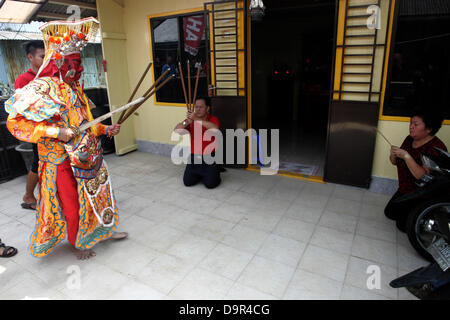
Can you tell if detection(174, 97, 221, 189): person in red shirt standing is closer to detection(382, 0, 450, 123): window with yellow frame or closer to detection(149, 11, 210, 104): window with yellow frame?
detection(149, 11, 210, 104): window with yellow frame

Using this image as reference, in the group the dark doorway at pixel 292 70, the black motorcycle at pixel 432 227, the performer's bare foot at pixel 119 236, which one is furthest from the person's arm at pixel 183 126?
the dark doorway at pixel 292 70

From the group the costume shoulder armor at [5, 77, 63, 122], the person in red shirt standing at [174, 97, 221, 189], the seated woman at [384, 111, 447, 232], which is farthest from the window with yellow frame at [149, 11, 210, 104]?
the seated woman at [384, 111, 447, 232]

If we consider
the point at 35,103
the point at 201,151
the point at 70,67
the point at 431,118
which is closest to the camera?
the point at 35,103

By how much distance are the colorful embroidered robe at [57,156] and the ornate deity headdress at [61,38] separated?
15 centimetres

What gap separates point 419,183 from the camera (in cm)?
245

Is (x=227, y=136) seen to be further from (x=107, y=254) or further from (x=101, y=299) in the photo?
(x=101, y=299)

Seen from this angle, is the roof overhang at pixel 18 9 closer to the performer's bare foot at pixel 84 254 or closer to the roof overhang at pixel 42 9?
the roof overhang at pixel 42 9

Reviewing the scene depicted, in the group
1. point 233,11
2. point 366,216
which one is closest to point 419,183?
point 366,216

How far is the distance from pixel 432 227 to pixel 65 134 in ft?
9.00

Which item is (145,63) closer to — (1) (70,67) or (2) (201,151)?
(2) (201,151)

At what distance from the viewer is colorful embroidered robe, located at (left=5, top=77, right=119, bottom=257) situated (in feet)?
6.54

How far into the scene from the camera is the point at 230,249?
253 centimetres

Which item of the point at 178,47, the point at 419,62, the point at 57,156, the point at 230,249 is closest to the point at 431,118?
the point at 419,62
